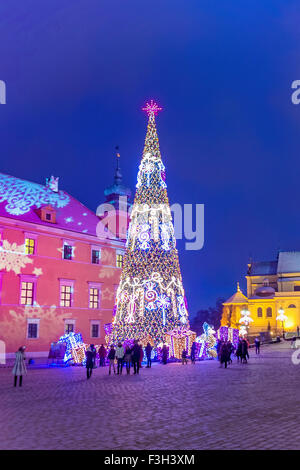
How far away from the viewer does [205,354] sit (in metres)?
32.9

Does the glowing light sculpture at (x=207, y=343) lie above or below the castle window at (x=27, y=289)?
below

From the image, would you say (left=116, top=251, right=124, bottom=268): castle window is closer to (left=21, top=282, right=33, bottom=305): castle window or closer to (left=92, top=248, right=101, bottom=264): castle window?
(left=92, top=248, right=101, bottom=264): castle window

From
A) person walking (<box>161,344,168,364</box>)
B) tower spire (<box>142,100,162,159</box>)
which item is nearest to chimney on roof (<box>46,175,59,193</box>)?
tower spire (<box>142,100,162,159</box>)

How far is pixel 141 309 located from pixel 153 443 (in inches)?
765

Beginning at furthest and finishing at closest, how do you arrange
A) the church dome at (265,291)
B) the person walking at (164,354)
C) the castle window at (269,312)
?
the church dome at (265,291), the castle window at (269,312), the person walking at (164,354)

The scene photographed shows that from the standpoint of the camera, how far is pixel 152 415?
33.3 ft

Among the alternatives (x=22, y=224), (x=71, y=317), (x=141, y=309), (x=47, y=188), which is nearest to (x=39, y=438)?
(x=141, y=309)

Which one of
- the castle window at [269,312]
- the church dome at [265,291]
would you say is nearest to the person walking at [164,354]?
the castle window at [269,312]

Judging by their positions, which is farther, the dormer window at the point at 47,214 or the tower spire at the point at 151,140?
the dormer window at the point at 47,214

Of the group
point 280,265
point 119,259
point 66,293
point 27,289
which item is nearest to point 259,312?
point 280,265

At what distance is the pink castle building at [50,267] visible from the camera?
→ 35000 mm

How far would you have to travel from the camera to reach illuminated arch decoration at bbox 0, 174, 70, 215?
3744cm

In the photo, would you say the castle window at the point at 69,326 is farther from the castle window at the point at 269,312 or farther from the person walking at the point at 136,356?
the castle window at the point at 269,312

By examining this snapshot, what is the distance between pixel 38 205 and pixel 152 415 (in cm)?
3190
